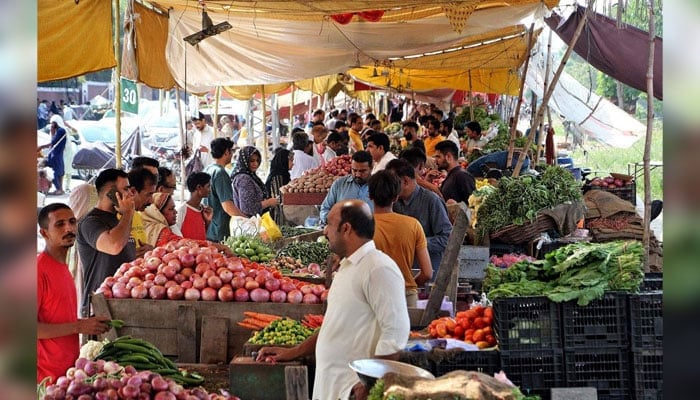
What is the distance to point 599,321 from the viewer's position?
4852 millimetres

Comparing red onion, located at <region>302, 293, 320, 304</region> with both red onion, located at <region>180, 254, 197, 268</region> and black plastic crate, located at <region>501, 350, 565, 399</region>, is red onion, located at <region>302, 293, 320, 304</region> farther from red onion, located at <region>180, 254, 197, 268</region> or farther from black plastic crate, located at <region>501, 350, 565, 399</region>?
black plastic crate, located at <region>501, 350, 565, 399</region>

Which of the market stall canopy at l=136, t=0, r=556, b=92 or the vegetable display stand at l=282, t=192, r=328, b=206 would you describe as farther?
the vegetable display stand at l=282, t=192, r=328, b=206

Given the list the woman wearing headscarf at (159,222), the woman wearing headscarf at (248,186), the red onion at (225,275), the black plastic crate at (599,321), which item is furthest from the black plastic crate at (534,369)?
the woman wearing headscarf at (248,186)

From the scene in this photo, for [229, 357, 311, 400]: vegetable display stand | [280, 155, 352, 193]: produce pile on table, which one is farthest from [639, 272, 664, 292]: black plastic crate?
[280, 155, 352, 193]: produce pile on table

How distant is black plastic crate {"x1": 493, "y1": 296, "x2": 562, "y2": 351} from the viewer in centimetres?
479

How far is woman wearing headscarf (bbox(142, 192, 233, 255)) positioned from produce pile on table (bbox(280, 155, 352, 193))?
5959 millimetres

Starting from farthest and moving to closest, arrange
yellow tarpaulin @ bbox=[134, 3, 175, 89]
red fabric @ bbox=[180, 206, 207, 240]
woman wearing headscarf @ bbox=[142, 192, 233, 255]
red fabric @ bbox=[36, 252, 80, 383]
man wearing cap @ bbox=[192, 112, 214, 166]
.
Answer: man wearing cap @ bbox=[192, 112, 214, 166] < yellow tarpaulin @ bbox=[134, 3, 175, 89] < red fabric @ bbox=[180, 206, 207, 240] < woman wearing headscarf @ bbox=[142, 192, 233, 255] < red fabric @ bbox=[36, 252, 80, 383]

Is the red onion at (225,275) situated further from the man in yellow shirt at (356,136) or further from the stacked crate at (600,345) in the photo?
the man in yellow shirt at (356,136)

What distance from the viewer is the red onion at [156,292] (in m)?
6.88

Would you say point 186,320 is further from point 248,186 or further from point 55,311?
point 248,186

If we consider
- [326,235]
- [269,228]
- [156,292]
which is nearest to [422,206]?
[156,292]

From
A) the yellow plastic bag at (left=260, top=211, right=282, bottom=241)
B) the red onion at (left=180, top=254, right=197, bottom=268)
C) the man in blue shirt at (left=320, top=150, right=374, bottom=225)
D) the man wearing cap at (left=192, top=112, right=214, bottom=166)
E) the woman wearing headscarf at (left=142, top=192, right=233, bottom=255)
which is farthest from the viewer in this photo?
the man wearing cap at (left=192, top=112, right=214, bottom=166)

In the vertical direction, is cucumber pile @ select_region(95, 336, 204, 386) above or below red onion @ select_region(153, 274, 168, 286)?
below

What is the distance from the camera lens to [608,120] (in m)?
23.7
